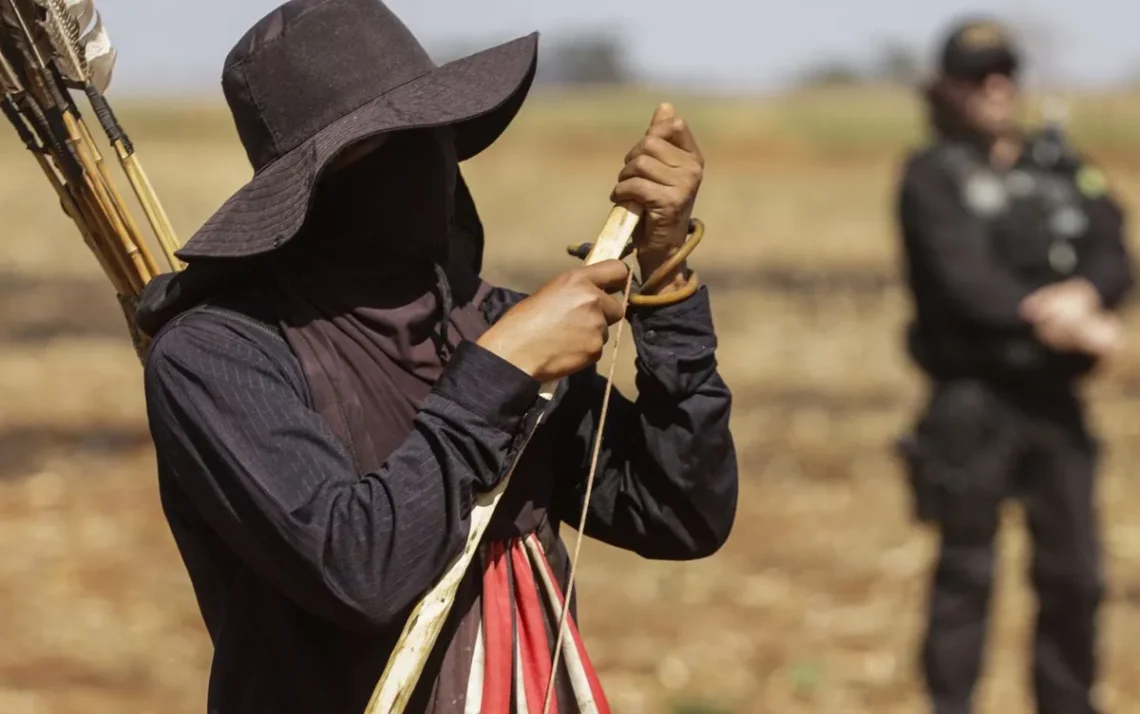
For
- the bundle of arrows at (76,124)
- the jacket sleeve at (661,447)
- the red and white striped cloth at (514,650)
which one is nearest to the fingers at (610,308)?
the jacket sleeve at (661,447)

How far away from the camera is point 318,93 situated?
2271 mm

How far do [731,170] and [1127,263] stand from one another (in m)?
32.7

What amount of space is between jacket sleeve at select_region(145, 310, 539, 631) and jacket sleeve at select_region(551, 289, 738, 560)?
27cm

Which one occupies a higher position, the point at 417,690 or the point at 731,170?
the point at 417,690

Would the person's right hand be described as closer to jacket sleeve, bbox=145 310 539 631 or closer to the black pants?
jacket sleeve, bbox=145 310 539 631

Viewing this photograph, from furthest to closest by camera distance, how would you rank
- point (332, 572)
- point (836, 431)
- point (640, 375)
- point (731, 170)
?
point (731, 170) < point (836, 431) < point (640, 375) < point (332, 572)

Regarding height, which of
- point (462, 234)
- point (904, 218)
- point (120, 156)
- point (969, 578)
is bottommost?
point (969, 578)

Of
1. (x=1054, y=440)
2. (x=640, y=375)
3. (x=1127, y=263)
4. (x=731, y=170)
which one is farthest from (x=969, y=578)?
(x=731, y=170)

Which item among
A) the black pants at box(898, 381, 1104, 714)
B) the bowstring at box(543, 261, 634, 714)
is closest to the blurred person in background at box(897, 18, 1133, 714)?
the black pants at box(898, 381, 1104, 714)

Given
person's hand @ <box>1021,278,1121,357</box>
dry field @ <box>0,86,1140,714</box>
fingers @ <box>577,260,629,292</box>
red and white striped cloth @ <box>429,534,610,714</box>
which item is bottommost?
dry field @ <box>0,86,1140,714</box>

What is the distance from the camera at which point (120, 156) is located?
8.69 feet

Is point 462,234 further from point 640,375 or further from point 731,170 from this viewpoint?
point 731,170

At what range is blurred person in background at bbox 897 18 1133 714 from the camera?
18.2ft

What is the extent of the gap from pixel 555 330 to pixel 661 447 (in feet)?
0.99
